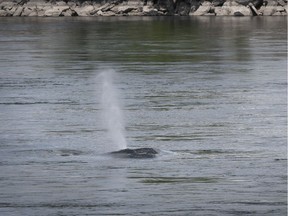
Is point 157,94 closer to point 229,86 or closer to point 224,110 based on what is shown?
point 229,86

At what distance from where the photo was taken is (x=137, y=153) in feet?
48.5

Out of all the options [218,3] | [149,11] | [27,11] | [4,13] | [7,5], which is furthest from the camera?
[7,5]

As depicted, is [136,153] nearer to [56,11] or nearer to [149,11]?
[149,11]

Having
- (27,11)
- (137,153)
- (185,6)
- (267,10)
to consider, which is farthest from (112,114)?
(27,11)

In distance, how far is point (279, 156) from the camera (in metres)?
14.6

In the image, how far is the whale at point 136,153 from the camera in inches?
579

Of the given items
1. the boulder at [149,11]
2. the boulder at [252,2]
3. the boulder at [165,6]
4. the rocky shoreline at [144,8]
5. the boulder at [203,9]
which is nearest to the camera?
the boulder at [252,2]

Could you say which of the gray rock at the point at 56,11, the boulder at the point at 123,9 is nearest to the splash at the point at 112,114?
the boulder at the point at 123,9

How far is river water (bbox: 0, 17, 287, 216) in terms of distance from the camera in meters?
11.8

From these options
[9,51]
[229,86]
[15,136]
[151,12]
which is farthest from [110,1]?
[15,136]

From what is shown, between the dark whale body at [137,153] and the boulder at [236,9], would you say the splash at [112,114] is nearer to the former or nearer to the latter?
the dark whale body at [137,153]

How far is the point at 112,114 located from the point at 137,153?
5909mm

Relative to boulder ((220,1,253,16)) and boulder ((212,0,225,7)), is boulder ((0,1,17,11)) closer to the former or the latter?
boulder ((212,0,225,7))

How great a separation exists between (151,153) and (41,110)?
5.91 m
